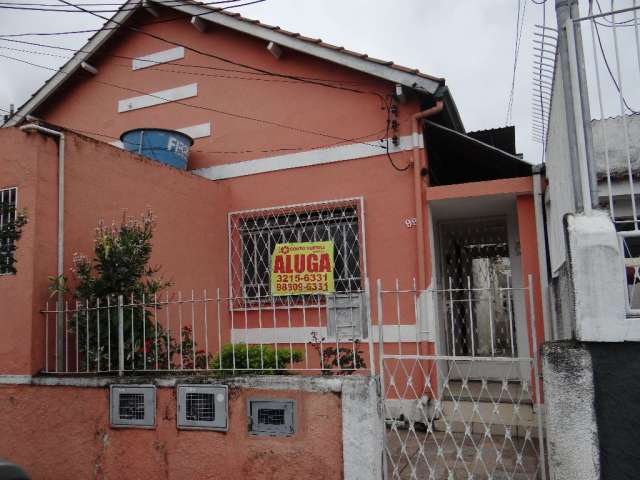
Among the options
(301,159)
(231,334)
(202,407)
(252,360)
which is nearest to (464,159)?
(301,159)

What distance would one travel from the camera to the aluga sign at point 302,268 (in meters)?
7.50

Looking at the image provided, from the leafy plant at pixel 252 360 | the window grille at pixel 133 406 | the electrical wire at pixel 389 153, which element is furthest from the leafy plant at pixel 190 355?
A: the electrical wire at pixel 389 153

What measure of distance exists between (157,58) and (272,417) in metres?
6.89

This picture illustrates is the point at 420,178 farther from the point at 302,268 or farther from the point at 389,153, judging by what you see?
the point at 302,268

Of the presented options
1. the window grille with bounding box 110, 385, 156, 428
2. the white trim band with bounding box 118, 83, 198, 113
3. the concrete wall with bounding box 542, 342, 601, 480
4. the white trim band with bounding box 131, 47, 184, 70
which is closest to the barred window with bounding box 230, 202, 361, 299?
the white trim band with bounding box 118, 83, 198, 113

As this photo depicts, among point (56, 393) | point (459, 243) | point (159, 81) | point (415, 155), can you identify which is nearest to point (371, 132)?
point (415, 155)

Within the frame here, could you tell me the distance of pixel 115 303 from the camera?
17.5 ft

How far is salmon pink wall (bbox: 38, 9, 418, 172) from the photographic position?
25.3 feet

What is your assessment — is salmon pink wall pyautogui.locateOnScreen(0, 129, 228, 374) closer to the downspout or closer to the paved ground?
the paved ground

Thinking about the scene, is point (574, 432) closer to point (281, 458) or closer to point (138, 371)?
point (281, 458)

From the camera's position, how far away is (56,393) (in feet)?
16.9

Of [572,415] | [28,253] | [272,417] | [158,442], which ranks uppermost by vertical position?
[28,253]

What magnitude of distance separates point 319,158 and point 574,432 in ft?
17.6

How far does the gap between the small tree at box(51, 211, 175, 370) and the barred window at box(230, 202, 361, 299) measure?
6.94ft
